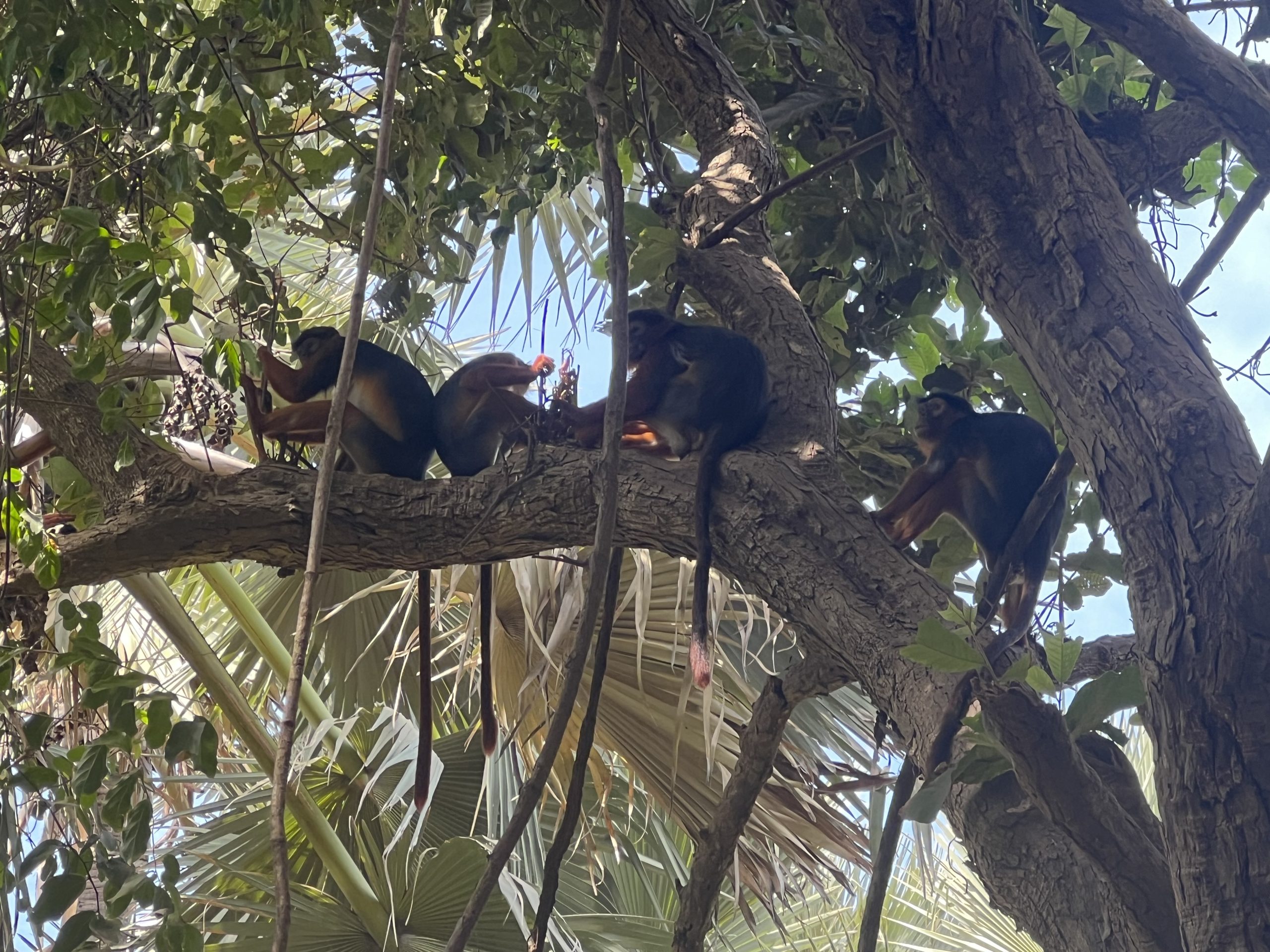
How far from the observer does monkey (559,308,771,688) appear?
2559 mm

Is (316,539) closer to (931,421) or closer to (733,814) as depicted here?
(733,814)

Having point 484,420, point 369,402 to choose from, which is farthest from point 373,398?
point 484,420

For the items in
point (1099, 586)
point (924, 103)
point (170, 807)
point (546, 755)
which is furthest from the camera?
point (170, 807)

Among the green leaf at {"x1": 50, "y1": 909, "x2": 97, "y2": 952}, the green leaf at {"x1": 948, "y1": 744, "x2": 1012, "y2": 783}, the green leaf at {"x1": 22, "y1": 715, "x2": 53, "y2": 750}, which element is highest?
the green leaf at {"x1": 948, "y1": 744, "x2": 1012, "y2": 783}

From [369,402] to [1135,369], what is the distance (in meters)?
2.81

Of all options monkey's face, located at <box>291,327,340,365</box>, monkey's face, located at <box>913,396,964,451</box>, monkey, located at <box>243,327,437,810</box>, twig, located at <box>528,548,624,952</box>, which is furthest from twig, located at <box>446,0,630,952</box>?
monkey's face, located at <box>291,327,340,365</box>

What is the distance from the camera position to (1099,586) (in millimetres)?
2652

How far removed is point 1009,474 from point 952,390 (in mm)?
548

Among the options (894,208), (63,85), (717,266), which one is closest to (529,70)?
(717,266)

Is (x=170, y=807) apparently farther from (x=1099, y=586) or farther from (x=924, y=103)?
(x=924, y=103)

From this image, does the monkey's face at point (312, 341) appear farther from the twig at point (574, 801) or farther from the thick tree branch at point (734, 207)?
the twig at point (574, 801)

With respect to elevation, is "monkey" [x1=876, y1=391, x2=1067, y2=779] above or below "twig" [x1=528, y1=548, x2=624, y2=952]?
above

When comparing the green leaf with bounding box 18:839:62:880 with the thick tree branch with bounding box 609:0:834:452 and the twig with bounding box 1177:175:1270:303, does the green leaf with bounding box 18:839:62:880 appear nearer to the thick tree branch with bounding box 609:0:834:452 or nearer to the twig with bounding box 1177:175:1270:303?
the thick tree branch with bounding box 609:0:834:452

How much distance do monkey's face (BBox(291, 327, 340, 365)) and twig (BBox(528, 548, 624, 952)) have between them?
180 cm
